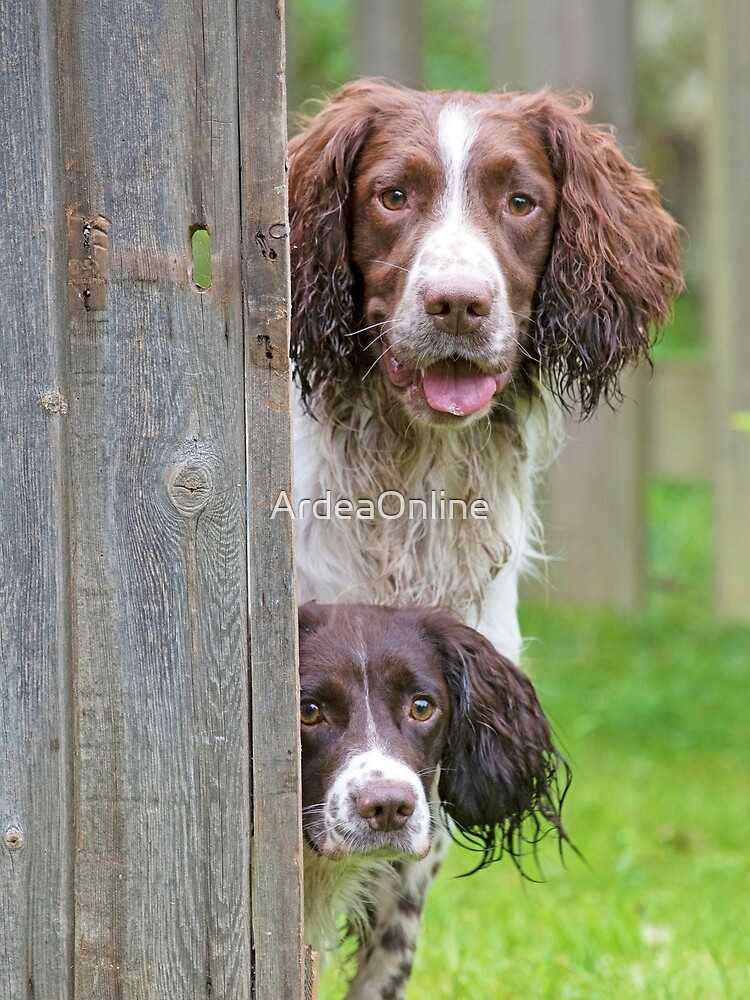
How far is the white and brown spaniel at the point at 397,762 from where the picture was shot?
285cm

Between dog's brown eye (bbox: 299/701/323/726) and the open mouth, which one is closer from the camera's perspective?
dog's brown eye (bbox: 299/701/323/726)

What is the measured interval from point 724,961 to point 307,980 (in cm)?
176

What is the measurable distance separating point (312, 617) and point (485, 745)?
47cm

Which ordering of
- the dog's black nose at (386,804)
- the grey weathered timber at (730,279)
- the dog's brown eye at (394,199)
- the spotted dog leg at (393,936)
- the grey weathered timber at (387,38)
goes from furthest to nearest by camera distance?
the grey weathered timber at (387,38)
the grey weathered timber at (730,279)
the spotted dog leg at (393,936)
the dog's brown eye at (394,199)
the dog's black nose at (386,804)

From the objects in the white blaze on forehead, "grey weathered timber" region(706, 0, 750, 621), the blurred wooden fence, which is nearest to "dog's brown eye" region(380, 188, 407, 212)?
the white blaze on forehead

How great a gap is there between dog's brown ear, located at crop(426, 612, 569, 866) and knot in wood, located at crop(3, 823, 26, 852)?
1.06m

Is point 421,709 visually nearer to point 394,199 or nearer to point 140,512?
point 140,512

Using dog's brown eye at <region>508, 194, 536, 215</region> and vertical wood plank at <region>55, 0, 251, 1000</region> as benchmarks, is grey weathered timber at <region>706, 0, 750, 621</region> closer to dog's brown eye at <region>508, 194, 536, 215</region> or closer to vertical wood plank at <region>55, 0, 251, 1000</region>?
dog's brown eye at <region>508, 194, 536, 215</region>

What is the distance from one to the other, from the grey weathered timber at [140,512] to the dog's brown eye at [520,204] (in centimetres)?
101

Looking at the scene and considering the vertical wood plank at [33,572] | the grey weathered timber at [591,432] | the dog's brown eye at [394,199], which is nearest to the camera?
the vertical wood plank at [33,572]

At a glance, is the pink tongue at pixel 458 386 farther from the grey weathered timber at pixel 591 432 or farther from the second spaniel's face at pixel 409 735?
the grey weathered timber at pixel 591 432

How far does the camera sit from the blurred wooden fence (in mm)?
6727

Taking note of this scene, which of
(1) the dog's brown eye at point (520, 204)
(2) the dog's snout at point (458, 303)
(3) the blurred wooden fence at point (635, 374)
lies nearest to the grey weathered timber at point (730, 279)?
(3) the blurred wooden fence at point (635, 374)

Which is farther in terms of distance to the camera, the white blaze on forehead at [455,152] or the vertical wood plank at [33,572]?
the white blaze on forehead at [455,152]
